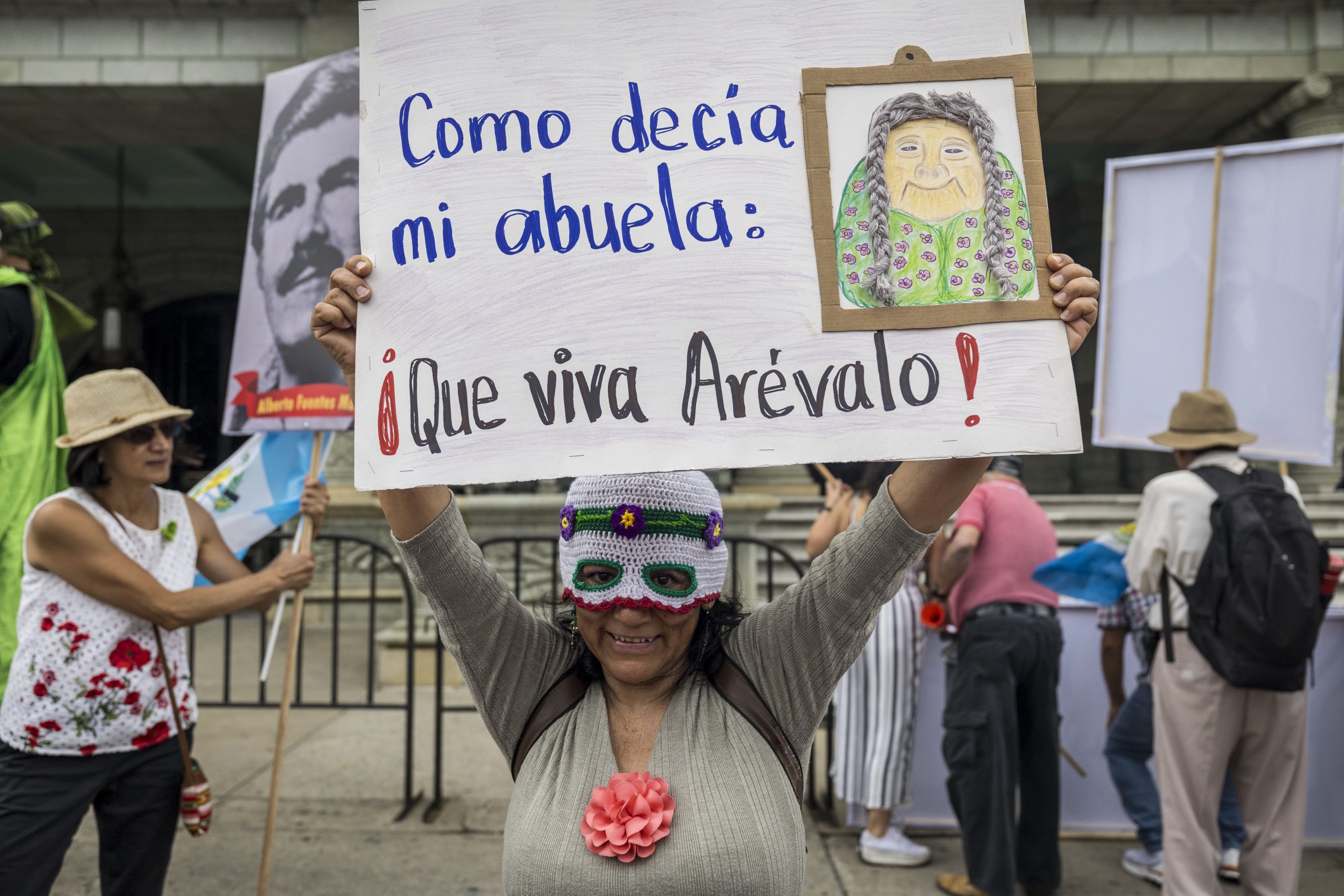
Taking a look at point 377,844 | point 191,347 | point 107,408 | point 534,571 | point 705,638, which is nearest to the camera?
point 705,638

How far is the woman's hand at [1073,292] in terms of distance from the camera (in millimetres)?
1529

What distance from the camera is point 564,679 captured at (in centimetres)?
187

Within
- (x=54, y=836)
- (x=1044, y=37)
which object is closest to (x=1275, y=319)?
(x=54, y=836)

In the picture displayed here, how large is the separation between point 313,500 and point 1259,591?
3095mm

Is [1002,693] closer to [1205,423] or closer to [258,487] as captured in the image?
[1205,423]

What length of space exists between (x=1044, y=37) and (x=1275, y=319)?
6859 mm

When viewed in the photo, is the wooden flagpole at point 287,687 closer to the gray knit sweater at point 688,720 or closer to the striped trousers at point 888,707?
the gray knit sweater at point 688,720

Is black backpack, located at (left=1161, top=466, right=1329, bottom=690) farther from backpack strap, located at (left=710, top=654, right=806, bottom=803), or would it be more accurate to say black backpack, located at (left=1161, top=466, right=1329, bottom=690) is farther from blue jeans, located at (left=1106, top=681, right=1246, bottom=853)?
backpack strap, located at (left=710, top=654, right=806, bottom=803)

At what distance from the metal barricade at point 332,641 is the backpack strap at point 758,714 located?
3097 millimetres

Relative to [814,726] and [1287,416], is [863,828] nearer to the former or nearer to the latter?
[1287,416]

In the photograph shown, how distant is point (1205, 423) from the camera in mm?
3760

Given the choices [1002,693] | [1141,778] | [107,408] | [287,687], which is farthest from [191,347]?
[1141,778]

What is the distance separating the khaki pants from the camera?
358 cm

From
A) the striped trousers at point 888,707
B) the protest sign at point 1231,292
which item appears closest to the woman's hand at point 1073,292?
the striped trousers at point 888,707
